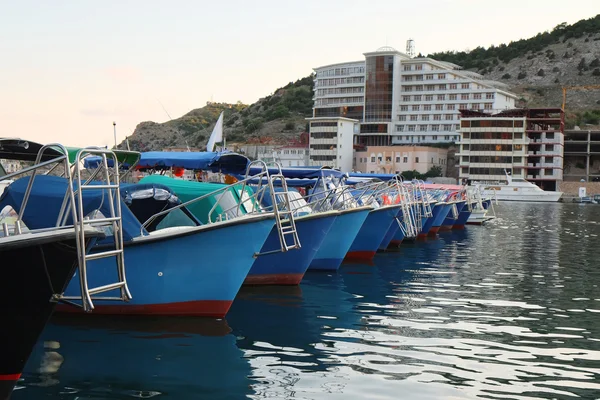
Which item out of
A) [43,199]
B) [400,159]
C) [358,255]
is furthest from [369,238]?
[400,159]

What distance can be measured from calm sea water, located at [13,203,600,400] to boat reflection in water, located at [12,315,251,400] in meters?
0.02

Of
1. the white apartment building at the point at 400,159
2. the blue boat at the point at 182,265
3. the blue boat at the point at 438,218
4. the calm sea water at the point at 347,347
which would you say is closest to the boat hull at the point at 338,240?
the calm sea water at the point at 347,347

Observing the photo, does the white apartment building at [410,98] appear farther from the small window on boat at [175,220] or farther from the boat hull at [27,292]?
the boat hull at [27,292]

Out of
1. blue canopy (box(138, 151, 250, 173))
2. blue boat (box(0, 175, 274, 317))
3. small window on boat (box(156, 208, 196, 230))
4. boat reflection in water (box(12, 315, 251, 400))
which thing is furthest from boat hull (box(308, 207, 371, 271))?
boat reflection in water (box(12, 315, 251, 400))

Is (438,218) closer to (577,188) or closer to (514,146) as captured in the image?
(514,146)

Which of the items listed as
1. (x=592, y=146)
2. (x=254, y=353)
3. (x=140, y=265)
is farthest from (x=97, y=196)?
(x=592, y=146)

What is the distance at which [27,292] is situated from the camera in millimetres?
8562

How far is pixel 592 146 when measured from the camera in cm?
12275

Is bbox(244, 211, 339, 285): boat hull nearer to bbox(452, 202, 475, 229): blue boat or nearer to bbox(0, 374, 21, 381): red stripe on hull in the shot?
bbox(0, 374, 21, 381): red stripe on hull

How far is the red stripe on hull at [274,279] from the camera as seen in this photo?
18.0 meters

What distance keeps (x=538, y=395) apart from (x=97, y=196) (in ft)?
22.9

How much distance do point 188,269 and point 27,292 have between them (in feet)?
15.9

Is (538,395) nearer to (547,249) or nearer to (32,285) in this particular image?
(32,285)

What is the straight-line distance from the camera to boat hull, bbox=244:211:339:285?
1800 centimetres
